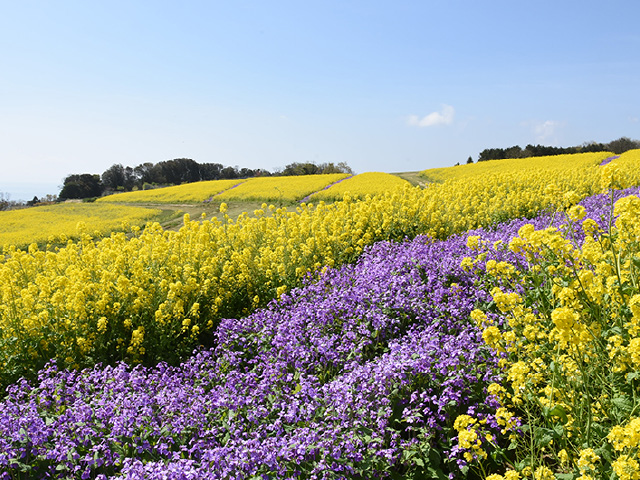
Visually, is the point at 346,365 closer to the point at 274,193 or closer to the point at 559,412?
the point at 559,412

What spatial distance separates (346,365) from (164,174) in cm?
8081

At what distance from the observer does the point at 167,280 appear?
6.85 metres

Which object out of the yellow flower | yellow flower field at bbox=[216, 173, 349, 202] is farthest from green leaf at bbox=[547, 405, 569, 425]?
yellow flower field at bbox=[216, 173, 349, 202]

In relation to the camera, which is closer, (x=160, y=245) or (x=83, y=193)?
(x=160, y=245)

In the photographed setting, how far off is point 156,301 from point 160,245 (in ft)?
5.53

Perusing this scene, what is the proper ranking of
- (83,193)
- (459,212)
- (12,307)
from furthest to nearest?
1. (83,193)
2. (459,212)
3. (12,307)

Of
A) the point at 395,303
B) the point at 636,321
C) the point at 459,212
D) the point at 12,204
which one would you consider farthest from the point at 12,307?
the point at 12,204

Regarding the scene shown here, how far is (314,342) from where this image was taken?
4.55 m

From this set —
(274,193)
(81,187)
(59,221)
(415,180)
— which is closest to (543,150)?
(415,180)

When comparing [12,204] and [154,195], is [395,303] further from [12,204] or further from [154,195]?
[12,204]

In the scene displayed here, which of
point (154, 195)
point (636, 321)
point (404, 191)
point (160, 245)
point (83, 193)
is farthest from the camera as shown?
point (83, 193)

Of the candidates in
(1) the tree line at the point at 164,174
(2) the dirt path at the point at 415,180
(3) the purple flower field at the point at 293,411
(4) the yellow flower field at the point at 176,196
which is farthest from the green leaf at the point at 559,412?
(1) the tree line at the point at 164,174

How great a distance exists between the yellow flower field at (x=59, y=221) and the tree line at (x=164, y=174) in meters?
34.2

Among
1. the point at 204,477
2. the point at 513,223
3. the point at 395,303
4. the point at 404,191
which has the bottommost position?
the point at 204,477
